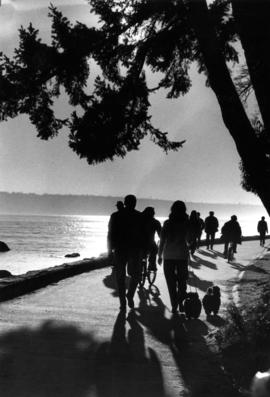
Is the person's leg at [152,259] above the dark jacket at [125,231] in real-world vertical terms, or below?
below

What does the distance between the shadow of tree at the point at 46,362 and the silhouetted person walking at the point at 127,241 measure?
2.00 m

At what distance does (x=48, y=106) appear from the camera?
11219mm

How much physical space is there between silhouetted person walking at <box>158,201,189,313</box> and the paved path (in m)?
0.38

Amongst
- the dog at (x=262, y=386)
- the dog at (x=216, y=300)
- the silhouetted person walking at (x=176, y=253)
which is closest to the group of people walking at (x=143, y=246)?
the silhouetted person walking at (x=176, y=253)

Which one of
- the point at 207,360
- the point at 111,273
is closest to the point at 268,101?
the point at 207,360

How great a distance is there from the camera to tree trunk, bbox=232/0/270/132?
8.24 meters

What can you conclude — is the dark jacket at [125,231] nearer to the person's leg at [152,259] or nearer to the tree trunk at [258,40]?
the tree trunk at [258,40]

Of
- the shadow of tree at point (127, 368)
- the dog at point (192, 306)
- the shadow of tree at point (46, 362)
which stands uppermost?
the dog at point (192, 306)

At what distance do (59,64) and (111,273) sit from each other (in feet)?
22.3

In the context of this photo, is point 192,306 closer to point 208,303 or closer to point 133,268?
point 208,303

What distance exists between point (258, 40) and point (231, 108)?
0.97 m

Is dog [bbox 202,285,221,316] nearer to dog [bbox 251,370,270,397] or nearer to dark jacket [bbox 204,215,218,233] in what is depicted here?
dog [bbox 251,370,270,397]

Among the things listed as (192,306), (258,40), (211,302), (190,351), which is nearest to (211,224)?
(211,302)

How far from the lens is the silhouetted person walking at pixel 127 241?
9703 millimetres
